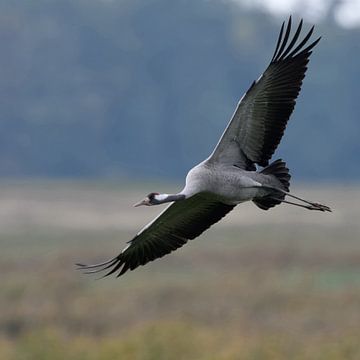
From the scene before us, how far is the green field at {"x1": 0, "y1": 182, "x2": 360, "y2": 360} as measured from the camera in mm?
24641

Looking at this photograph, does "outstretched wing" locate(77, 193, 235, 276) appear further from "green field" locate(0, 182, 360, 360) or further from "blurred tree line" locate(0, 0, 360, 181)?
"blurred tree line" locate(0, 0, 360, 181)

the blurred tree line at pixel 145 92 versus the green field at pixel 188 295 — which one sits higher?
the blurred tree line at pixel 145 92

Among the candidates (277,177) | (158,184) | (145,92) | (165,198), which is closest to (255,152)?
(277,177)

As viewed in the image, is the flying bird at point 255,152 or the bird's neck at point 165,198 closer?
the bird's neck at point 165,198

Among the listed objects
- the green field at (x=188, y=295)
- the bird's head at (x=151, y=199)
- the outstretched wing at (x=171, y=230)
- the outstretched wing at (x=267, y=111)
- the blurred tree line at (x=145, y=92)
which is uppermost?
the blurred tree line at (x=145, y=92)

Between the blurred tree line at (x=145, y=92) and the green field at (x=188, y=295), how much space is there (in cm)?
3356

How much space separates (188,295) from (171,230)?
24.4 meters

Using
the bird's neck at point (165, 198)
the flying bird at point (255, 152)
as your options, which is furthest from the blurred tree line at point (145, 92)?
the bird's neck at point (165, 198)

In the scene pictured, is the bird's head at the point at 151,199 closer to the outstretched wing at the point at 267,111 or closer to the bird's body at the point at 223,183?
the bird's body at the point at 223,183

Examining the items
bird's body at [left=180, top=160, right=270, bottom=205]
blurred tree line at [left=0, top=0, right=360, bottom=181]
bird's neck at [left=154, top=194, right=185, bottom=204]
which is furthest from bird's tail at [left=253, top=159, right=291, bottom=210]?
blurred tree line at [left=0, top=0, right=360, bottom=181]

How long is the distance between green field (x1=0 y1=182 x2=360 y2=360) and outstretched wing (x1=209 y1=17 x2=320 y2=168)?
12.4m

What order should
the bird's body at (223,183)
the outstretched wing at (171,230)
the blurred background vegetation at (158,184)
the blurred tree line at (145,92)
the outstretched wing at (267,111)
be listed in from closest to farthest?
the bird's body at (223,183), the outstretched wing at (267,111), the outstretched wing at (171,230), the blurred background vegetation at (158,184), the blurred tree line at (145,92)

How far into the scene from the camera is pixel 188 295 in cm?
3628

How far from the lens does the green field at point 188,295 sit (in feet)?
80.8
